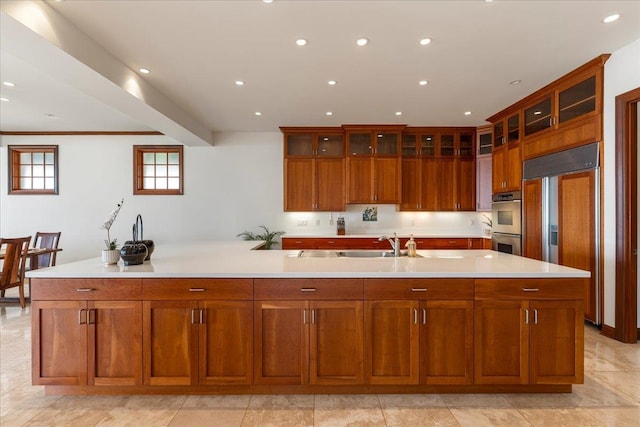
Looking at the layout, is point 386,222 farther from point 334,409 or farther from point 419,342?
point 334,409

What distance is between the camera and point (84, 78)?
2889 mm

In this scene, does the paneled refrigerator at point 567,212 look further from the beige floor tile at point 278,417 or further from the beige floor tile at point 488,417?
the beige floor tile at point 278,417

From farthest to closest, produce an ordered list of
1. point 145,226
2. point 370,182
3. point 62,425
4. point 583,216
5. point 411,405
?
point 145,226 < point 370,182 < point 583,216 < point 411,405 < point 62,425

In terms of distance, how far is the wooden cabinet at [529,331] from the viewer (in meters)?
2.14

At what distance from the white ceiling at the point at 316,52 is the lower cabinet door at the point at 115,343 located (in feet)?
6.30

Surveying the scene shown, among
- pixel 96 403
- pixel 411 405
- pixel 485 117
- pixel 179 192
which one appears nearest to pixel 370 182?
pixel 485 117

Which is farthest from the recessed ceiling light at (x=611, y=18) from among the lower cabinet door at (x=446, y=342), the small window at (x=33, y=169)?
the small window at (x=33, y=169)

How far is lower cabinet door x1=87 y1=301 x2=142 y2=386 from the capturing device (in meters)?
2.16

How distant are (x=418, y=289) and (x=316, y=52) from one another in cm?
226

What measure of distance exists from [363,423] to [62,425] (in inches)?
70.9

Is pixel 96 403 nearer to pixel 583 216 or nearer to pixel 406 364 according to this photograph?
pixel 406 364

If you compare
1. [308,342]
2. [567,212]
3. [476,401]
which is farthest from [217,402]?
[567,212]

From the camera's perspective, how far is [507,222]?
4.79m

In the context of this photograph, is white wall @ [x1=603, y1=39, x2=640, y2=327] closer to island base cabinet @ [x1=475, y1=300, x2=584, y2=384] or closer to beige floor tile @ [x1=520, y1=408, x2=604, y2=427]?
island base cabinet @ [x1=475, y1=300, x2=584, y2=384]
